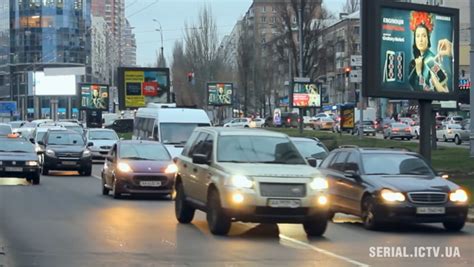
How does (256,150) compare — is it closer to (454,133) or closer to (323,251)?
(323,251)

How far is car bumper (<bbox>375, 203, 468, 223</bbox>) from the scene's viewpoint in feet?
49.5

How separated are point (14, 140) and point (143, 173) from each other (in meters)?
8.84

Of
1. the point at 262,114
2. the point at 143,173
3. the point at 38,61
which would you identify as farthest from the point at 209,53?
the point at 143,173

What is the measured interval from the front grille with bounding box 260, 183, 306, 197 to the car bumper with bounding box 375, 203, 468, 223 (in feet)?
7.33

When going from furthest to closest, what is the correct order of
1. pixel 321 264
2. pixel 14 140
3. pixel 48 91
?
pixel 48 91, pixel 14 140, pixel 321 264

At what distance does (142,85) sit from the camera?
174ft

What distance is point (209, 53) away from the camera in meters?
83.1

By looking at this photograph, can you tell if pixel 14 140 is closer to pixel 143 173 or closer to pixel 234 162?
pixel 143 173

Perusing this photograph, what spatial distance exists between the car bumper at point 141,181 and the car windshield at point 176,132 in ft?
28.4

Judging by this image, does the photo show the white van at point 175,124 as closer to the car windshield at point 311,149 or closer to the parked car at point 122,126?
the car windshield at point 311,149

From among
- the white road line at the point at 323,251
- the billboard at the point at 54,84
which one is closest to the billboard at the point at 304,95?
the white road line at the point at 323,251

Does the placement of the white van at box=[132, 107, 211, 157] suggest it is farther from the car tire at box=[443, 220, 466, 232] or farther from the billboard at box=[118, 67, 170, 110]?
the billboard at box=[118, 67, 170, 110]

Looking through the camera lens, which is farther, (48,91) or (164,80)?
(48,91)

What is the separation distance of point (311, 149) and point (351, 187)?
311 inches
